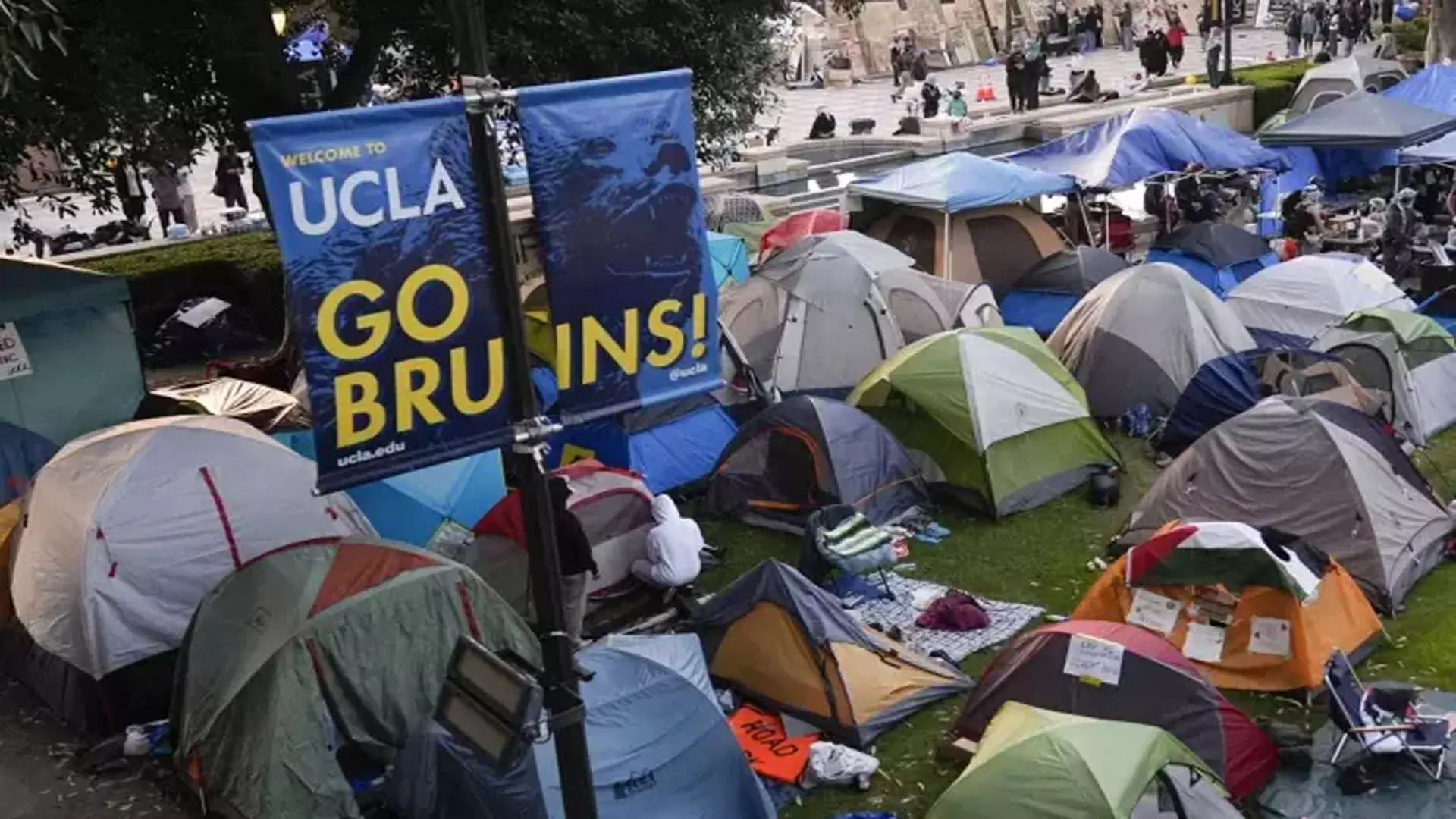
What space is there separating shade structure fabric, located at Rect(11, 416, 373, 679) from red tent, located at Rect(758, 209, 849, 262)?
28.2 ft

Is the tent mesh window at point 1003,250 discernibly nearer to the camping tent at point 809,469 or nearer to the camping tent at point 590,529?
the camping tent at point 809,469

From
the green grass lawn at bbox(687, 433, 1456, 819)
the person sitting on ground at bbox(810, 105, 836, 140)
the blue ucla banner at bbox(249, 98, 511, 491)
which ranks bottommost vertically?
the green grass lawn at bbox(687, 433, 1456, 819)

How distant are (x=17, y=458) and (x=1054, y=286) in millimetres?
10669

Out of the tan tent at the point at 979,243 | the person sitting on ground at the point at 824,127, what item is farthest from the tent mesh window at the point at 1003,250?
the person sitting on ground at the point at 824,127

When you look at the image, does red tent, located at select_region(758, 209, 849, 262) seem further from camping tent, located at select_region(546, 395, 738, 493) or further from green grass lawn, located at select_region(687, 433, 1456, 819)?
green grass lawn, located at select_region(687, 433, 1456, 819)

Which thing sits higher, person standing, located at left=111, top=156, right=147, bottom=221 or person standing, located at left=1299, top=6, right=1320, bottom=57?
person standing, located at left=1299, top=6, right=1320, bottom=57

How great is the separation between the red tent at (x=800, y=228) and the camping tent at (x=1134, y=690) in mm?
9797

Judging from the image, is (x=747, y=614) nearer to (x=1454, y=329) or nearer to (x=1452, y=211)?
(x=1454, y=329)

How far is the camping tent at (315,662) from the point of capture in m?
7.71

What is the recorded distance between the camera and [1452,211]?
749 inches

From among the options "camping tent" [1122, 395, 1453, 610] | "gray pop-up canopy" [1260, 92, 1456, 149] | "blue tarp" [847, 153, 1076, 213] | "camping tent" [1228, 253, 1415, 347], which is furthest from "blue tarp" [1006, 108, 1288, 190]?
"camping tent" [1122, 395, 1453, 610]

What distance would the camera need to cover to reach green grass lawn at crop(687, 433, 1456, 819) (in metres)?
8.27

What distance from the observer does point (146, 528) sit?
30.7ft

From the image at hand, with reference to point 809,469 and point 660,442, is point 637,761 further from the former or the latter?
point 660,442
